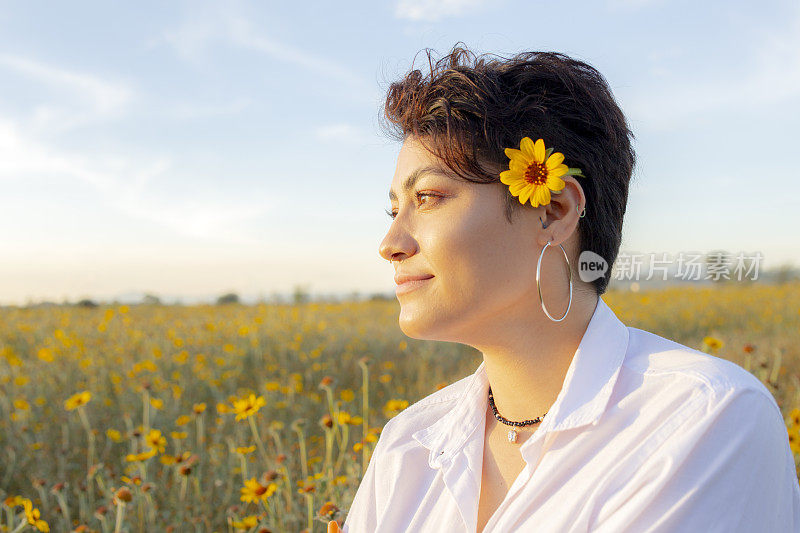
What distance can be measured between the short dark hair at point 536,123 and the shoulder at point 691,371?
0.22m

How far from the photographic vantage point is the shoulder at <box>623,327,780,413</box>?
1099mm

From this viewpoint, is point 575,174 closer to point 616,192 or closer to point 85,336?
point 616,192

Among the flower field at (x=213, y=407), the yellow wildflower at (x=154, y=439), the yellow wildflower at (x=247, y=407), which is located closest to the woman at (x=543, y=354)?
the flower field at (x=213, y=407)

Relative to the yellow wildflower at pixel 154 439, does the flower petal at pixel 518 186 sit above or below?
above

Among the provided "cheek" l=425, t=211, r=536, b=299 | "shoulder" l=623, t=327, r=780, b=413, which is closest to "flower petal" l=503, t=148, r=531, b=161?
"cheek" l=425, t=211, r=536, b=299

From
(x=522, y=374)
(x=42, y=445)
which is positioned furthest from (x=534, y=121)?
(x=42, y=445)

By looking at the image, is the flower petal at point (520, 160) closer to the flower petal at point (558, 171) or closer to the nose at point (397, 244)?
the flower petal at point (558, 171)

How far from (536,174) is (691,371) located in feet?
1.53

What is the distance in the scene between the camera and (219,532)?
301 cm

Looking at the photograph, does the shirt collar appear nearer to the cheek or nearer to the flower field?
the cheek

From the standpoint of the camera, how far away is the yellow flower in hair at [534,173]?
1.31 metres

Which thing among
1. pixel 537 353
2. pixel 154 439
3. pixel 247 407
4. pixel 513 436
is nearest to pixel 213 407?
pixel 154 439

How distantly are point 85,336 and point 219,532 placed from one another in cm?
431

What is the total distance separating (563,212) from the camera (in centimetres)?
138
